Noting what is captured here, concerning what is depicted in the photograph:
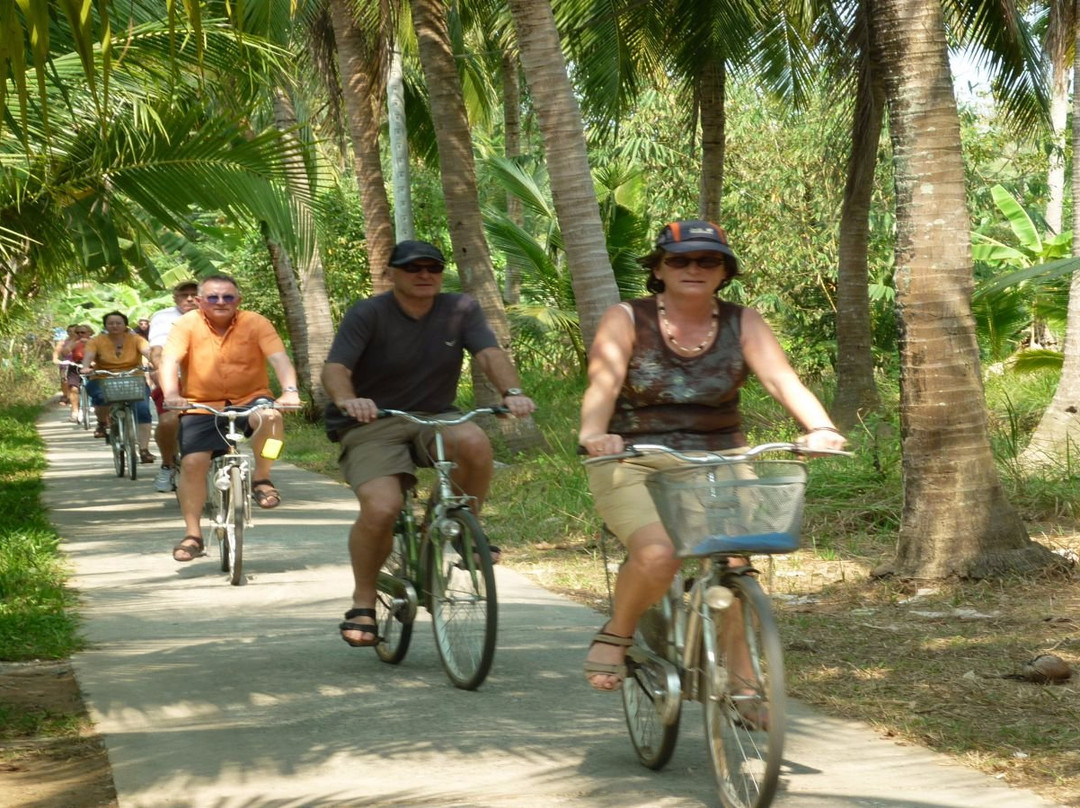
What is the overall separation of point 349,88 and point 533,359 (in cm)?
787

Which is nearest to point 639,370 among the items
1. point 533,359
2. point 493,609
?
point 493,609

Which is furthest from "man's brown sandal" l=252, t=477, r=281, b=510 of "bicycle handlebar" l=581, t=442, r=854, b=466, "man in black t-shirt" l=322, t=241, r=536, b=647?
"bicycle handlebar" l=581, t=442, r=854, b=466

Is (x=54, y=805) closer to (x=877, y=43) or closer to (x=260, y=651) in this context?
(x=260, y=651)

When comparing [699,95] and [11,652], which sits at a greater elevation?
[699,95]

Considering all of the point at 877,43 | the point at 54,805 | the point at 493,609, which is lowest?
the point at 54,805

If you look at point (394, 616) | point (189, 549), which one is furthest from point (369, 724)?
point (189, 549)

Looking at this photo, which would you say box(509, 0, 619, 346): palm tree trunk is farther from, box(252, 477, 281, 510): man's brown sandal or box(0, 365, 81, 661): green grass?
box(0, 365, 81, 661): green grass

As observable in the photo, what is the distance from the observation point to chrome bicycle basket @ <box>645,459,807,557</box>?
438cm

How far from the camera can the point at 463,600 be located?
650 centimetres

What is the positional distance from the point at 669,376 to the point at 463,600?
1.85 m

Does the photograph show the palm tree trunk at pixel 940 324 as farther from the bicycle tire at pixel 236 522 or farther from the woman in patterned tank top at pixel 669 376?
the bicycle tire at pixel 236 522

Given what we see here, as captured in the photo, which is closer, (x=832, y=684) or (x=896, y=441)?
(x=832, y=684)

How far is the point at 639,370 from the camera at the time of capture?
16.7ft

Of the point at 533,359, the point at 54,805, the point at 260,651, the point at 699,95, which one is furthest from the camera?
the point at 533,359
